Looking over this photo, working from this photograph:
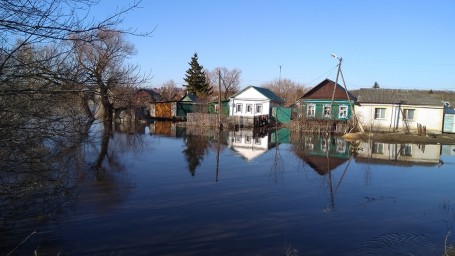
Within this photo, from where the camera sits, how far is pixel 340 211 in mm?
9453

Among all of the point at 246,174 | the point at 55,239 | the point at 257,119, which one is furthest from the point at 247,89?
the point at 55,239

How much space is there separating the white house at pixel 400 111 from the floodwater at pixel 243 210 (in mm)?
17350

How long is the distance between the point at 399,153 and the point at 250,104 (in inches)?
850

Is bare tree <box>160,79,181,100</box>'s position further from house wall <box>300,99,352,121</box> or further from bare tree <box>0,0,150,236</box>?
bare tree <box>0,0,150,236</box>

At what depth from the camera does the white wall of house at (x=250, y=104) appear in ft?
134

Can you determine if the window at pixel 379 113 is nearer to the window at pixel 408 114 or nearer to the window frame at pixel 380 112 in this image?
the window frame at pixel 380 112

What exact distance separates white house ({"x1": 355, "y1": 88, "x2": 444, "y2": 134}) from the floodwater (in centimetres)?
1735

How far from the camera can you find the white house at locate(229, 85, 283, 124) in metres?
40.8

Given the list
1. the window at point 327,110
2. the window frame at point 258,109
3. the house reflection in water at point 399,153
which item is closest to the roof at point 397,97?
the window at point 327,110

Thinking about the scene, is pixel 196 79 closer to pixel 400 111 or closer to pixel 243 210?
pixel 400 111

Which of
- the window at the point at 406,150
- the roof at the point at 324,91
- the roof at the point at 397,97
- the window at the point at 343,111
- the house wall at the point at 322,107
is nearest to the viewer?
the window at the point at 406,150

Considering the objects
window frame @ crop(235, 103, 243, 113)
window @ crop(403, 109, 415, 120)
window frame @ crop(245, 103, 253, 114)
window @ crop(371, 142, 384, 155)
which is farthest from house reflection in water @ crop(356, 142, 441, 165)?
window frame @ crop(235, 103, 243, 113)

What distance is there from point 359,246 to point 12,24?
264 inches

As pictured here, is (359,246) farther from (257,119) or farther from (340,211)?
(257,119)
